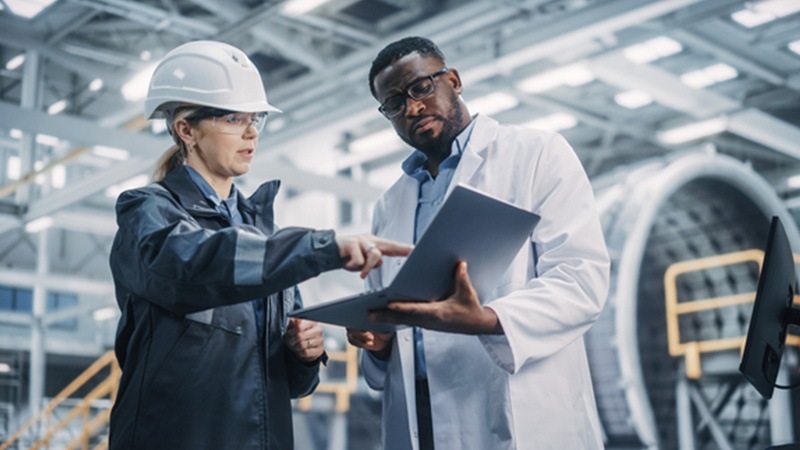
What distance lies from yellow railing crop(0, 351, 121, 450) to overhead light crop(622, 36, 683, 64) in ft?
21.5

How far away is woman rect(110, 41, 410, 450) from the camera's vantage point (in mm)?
1736

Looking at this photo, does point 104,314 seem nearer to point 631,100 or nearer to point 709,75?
point 631,100

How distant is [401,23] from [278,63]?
1.88 m

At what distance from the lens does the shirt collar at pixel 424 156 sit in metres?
2.34

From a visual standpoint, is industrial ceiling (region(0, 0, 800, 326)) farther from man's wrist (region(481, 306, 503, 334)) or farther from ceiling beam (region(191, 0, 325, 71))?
man's wrist (region(481, 306, 503, 334))

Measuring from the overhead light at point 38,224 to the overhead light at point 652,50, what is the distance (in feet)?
21.4

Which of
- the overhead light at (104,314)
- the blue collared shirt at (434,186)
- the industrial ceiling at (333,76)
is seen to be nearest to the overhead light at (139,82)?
the industrial ceiling at (333,76)

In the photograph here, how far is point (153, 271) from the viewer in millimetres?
1775

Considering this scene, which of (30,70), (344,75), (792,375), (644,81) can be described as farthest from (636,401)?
(30,70)

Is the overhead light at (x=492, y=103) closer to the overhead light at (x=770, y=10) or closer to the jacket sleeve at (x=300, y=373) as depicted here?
the overhead light at (x=770, y=10)

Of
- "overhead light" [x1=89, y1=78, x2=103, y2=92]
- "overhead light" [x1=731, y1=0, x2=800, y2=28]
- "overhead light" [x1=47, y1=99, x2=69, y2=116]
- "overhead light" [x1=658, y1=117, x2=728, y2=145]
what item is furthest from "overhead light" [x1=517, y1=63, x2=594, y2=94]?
"overhead light" [x1=47, y1=99, x2=69, y2=116]

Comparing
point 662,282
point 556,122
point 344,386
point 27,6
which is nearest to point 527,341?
point 662,282

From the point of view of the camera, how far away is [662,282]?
8016 mm

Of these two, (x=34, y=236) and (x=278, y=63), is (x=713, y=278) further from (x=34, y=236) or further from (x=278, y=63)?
(x=34, y=236)
